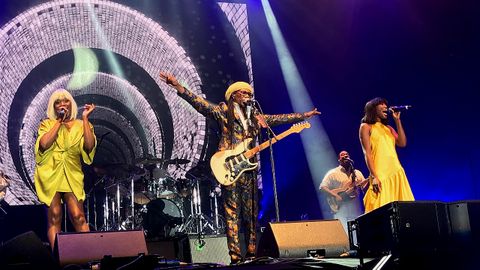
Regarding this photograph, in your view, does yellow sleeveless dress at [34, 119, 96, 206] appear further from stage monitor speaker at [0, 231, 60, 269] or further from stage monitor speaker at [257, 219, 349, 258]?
stage monitor speaker at [0, 231, 60, 269]

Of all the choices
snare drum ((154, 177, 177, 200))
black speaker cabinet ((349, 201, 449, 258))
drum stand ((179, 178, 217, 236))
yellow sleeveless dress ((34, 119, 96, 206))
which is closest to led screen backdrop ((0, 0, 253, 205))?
snare drum ((154, 177, 177, 200))

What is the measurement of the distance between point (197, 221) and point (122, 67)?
2654 millimetres

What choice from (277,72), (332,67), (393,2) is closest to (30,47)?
(277,72)

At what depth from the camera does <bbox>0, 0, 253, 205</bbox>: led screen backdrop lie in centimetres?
784

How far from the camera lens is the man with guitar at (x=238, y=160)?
214 inches

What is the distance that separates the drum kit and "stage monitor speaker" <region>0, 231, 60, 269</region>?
16.1 ft

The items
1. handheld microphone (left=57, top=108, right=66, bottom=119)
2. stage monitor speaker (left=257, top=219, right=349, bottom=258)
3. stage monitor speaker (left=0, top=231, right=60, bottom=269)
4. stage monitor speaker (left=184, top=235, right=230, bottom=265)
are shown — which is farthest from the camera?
stage monitor speaker (left=184, top=235, right=230, bottom=265)

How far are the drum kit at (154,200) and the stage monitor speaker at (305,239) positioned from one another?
144 inches

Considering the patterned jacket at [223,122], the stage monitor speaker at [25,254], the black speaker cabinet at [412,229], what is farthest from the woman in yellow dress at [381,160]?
the stage monitor speaker at [25,254]

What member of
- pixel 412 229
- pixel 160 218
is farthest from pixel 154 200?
pixel 412 229

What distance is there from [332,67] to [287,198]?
7.43 ft

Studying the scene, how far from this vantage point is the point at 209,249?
6.77m

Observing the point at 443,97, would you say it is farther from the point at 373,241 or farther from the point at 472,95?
the point at 373,241

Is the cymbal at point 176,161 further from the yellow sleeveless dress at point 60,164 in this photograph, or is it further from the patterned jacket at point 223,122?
the patterned jacket at point 223,122
